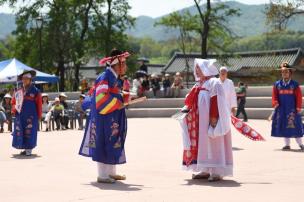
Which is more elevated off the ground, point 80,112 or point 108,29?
point 108,29

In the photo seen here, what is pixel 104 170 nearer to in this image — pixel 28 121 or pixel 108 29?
pixel 28 121

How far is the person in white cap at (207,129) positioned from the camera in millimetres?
8484

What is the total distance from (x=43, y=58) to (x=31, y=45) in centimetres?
129

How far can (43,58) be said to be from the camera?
35.9 metres

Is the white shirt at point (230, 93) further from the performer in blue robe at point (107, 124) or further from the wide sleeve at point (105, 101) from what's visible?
the wide sleeve at point (105, 101)

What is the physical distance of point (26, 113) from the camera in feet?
41.3

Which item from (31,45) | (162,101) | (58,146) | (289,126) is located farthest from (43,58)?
(289,126)

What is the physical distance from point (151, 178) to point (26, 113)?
454 centimetres

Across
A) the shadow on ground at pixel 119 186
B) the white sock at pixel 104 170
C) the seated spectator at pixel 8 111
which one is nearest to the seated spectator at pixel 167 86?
the seated spectator at pixel 8 111

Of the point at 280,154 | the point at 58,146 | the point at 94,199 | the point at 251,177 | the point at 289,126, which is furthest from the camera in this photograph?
the point at 58,146

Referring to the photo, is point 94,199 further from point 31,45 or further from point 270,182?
point 31,45

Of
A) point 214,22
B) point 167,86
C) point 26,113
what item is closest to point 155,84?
point 167,86

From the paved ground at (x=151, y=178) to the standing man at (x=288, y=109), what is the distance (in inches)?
16.8

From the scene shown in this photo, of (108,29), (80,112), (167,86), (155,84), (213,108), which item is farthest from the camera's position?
(108,29)
